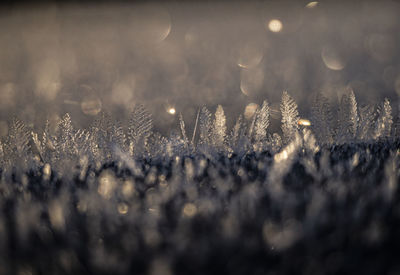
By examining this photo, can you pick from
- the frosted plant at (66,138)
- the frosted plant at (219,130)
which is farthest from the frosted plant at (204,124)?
the frosted plant at (66,138)

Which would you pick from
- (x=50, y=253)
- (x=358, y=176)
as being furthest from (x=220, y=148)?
(x=50, y=253)

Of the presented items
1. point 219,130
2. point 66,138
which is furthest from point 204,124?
point 66,138

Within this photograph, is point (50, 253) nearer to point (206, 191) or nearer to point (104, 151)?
point (206, 191)

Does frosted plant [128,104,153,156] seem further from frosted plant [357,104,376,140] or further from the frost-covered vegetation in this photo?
frosted plant [357,104,376,140]

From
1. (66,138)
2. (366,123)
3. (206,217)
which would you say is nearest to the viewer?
(206,217)

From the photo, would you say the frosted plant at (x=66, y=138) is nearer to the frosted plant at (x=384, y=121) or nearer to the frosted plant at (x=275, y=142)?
the frosted plant at (x=275, y=142)

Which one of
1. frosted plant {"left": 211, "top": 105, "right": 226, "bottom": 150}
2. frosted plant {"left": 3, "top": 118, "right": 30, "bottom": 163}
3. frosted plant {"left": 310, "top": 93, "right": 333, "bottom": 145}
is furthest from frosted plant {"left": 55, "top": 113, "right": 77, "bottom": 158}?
frosted plant {"left": 310, "top": 93, "right": 333, "bottom": 145}

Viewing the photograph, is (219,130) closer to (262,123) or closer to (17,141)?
(262,123)
